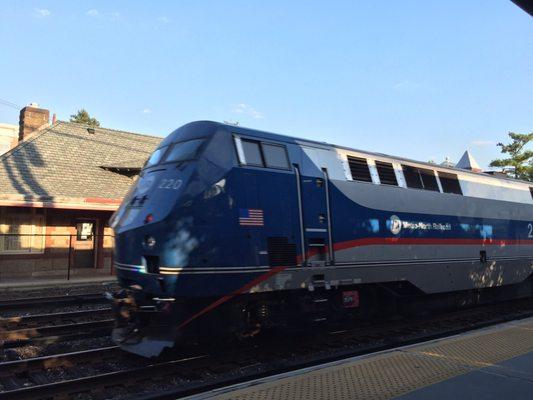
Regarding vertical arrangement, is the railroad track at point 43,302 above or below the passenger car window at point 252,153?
below

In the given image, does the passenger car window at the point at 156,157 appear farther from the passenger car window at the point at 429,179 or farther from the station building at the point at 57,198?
the station building at the point at 57,198

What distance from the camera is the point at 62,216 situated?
1950 centimetres

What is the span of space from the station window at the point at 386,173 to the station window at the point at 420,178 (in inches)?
15.9

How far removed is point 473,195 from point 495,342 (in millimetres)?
4965

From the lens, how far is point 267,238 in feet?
24.4

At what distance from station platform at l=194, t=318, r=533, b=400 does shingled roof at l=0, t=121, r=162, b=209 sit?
1459 centimetres

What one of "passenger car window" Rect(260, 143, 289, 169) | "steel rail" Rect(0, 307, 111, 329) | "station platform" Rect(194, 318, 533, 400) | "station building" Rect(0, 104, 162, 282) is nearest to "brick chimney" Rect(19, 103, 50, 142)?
"station building" Rect(0, 104, 162, 282)

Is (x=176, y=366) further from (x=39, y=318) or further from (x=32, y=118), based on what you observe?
(x=32, y=118)

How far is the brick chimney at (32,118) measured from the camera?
23.0 m

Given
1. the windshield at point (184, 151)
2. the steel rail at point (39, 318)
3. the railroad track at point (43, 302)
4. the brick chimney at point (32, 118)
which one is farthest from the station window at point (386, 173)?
the brick chimney at point (32, 118)

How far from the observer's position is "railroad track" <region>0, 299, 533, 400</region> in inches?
244

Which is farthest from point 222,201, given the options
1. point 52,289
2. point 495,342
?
point 52,289

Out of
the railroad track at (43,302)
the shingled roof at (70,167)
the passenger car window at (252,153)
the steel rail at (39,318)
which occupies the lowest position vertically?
the steel rail at (39,318)

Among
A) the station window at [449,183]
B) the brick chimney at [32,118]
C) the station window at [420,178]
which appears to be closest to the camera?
the station window at [420,178]
